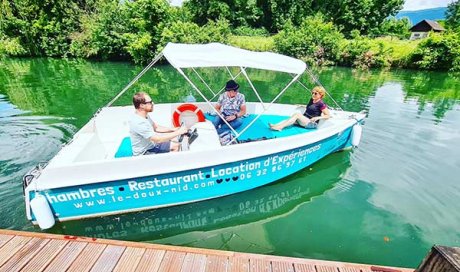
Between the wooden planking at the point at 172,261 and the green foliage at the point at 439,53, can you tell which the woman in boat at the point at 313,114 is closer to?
the wooden planking at the point at 172,261

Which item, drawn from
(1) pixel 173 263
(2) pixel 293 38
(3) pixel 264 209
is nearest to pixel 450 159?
(3) pixel 264 209

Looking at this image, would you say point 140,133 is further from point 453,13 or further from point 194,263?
point 453,13

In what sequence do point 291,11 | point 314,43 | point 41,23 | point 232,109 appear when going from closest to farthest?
point 232,109, point 314,43, point 41,23, point 291,11

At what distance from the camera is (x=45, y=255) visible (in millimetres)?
2959

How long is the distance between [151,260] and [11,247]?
162cm

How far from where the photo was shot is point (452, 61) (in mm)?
21781

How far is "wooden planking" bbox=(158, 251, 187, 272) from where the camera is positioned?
2.81 meters

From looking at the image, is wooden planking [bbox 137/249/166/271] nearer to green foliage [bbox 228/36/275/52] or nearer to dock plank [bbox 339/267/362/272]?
dock plank [bbox 339/267/362/272]

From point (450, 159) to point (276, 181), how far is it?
4.26 m

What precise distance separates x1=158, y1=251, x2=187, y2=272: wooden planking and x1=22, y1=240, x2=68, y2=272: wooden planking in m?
1.19

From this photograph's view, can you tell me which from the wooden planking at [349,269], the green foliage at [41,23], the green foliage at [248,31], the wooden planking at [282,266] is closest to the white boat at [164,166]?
the wooden planking at [282,266]

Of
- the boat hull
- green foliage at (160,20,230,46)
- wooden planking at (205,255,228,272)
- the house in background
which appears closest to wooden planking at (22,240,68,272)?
the boat hull

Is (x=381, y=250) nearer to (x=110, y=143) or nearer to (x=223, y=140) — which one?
(x=223, y=140)

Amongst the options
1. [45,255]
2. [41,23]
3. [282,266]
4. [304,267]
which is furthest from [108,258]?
[41,23]
